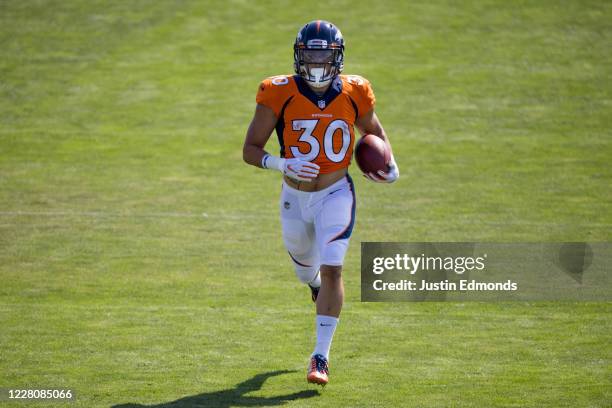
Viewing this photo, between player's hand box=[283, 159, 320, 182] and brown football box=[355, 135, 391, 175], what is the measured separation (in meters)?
0.57

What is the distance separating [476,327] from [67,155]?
28.0 feet

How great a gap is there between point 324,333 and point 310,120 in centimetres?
165

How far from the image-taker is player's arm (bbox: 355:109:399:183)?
6961mm

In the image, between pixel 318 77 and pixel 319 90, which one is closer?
pixel 318 77

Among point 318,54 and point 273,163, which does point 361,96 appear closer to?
point 318,54

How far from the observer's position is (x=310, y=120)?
6809mm

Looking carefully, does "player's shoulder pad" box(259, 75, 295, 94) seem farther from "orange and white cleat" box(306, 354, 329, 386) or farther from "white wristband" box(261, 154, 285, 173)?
"orange and white cleat" box(306, 354, 329, 386)

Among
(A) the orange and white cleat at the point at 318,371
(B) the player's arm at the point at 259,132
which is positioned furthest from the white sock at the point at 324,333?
(B) the player's arm at the point at 259,132

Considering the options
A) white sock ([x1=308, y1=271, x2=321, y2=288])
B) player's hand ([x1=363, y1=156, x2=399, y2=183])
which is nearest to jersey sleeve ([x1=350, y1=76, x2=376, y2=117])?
player's hand ([x1=363, y1=156, x2=399, y2=183])

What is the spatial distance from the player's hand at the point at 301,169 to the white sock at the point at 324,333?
3.46 ft

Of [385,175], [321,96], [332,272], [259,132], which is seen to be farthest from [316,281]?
[321,96]

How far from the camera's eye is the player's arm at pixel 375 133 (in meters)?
6.96

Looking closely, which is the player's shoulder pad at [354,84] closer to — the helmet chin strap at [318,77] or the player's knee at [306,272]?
the helmet chin strap at [318,77]

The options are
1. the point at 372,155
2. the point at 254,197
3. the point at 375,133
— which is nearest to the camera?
the point at 372,155
